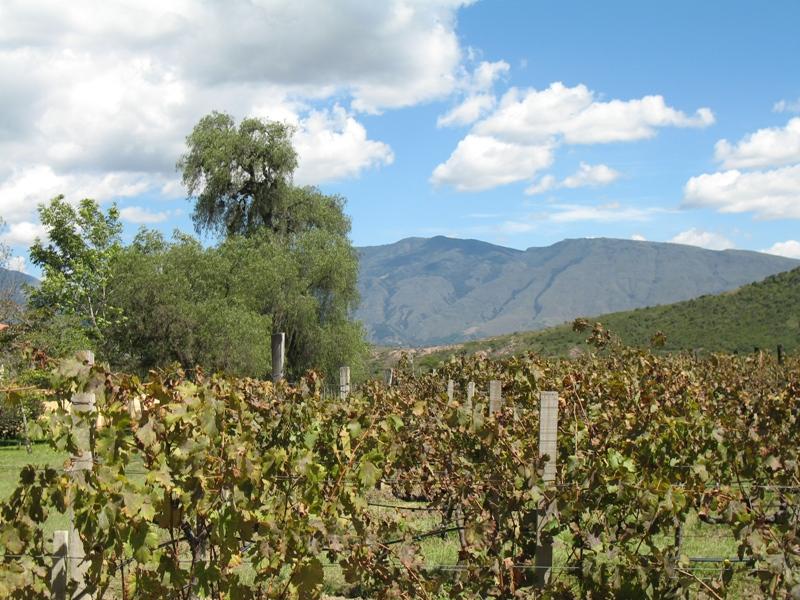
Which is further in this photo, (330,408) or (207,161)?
(207,161)

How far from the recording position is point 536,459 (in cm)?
463

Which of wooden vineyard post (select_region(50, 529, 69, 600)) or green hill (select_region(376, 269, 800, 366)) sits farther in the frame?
green hill (select_region(376, 269, 800, 366))

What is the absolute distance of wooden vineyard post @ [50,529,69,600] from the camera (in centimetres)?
391

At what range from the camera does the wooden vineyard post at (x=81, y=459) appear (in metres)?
3.80

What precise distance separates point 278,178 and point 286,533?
27.7 metres

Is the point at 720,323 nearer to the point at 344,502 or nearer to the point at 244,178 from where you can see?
the point at 244,178

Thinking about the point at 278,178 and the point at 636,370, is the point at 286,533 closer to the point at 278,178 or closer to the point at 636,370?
the point at 636,370

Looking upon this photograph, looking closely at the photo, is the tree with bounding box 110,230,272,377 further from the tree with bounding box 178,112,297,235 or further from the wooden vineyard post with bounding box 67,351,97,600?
the wooden vineyard post with bounding box 67,351,97,600

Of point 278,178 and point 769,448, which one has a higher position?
point 278,178

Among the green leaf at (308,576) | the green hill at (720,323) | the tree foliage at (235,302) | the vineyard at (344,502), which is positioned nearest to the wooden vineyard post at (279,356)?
the tree foliage at (235,302)

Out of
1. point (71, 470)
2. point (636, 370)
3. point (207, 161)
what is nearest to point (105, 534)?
point (71, 470)

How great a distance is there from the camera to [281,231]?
30453 mm

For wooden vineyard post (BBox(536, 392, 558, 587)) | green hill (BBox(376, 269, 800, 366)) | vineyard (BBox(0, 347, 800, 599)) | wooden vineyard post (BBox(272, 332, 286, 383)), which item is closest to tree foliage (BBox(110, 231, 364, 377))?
wooden vineyard post (BBox(272, 332, 286, 383))

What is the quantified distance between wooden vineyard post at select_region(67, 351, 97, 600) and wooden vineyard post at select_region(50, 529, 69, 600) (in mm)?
27
